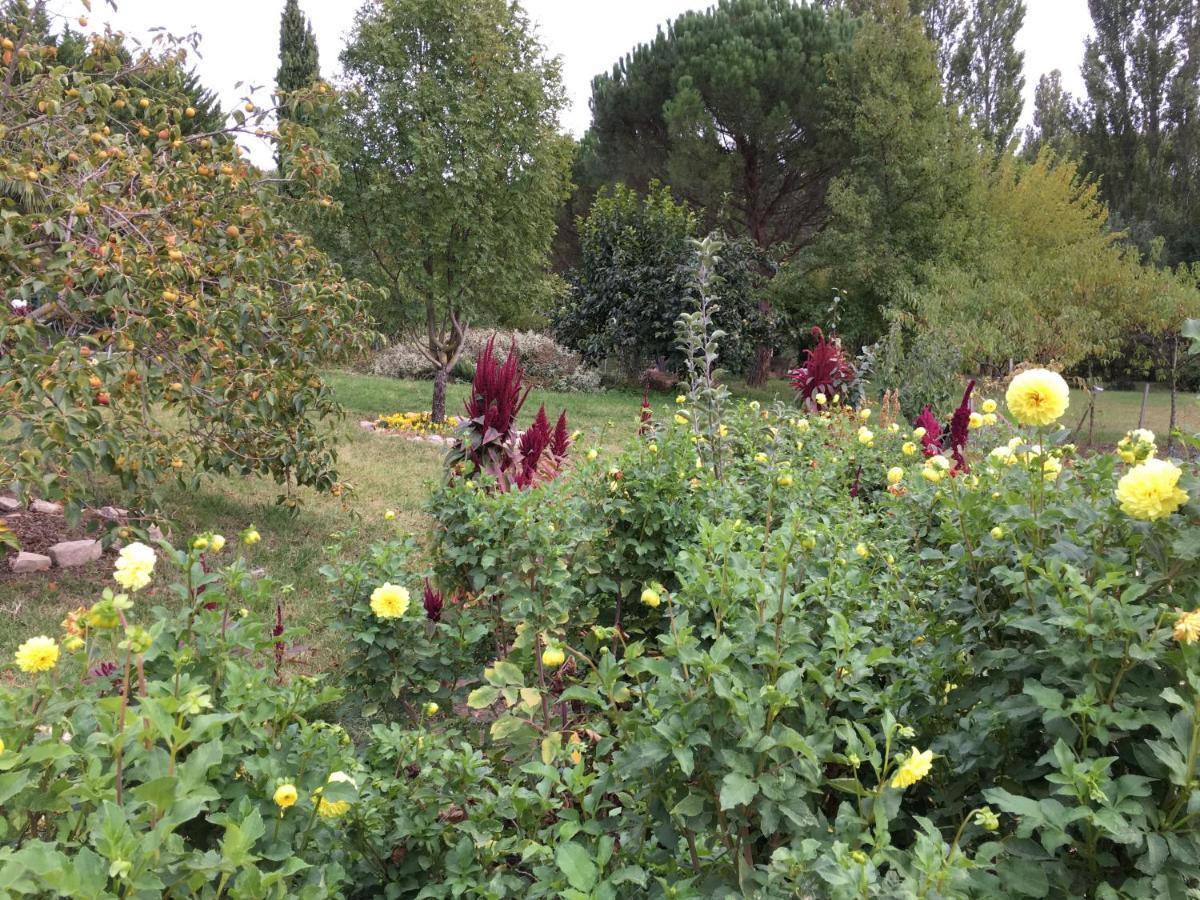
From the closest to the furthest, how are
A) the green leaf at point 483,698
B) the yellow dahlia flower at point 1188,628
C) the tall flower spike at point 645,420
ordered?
1. the yellow dahlia flower at point 1188,628
2. the green leaf at point 483,698
3. the tall flower spike at point 645,420

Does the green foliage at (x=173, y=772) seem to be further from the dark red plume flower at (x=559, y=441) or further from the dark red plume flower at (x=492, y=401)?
the dark red plume flower at (x=559, y=441)

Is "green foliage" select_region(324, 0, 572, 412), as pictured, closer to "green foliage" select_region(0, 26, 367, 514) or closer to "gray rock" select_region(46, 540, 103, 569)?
"green foliage" select_region(0, 26, 367, 514)

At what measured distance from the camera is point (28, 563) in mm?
3881

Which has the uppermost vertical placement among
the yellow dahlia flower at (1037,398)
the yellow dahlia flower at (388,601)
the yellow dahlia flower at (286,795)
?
the yellow dahlia flower at (1037,398)

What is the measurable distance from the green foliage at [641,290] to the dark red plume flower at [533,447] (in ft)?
32.3

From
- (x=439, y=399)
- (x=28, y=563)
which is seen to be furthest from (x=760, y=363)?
(x=28, y=563)

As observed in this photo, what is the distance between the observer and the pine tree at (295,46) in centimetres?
2106

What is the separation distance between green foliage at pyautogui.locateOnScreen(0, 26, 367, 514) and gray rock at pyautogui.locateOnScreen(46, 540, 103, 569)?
457mm

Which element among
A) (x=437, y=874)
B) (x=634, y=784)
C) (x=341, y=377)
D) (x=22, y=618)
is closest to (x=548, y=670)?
(x=437, y=874)

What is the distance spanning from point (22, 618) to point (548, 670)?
2447 millimetres

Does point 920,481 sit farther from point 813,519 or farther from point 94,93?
point 94,93

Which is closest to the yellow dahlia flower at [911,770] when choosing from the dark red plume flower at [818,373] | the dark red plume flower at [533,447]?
the dark red plume flower at [533,447]

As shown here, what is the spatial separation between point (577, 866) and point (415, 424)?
8037 mm

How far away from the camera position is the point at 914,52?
14.1m
